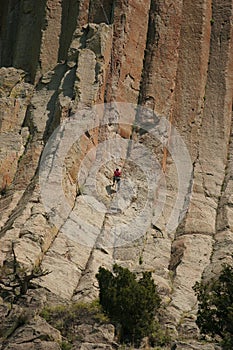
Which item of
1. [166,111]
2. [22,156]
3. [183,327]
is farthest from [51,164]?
[183,327]

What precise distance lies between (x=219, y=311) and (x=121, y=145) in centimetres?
1049

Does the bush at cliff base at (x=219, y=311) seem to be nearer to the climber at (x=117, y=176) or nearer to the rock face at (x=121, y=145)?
the rock face at (x=121, y=145)

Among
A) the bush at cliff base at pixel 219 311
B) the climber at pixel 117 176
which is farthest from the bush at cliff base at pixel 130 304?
the climber at pixel 117 176

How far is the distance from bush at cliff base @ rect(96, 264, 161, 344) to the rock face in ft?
4.31

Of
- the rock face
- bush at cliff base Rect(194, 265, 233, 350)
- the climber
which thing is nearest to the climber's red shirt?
the climber

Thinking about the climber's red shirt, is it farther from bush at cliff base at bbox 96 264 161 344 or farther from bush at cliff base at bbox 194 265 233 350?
bush at cliff base at bbox 194 265 233 350

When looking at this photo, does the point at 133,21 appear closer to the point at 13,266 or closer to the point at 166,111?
the point at 166,111

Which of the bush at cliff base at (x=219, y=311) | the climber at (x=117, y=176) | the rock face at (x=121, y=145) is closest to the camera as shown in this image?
the bush at cliff base at (x=219, y=311)

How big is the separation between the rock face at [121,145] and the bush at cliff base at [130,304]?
4.31ft

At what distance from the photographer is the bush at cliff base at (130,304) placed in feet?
101

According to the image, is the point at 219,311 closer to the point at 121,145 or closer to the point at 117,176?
the point at 117,176

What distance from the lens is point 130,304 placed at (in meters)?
30.8

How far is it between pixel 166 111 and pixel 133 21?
3.50m

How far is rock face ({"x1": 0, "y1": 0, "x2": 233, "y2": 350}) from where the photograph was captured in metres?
35.1
